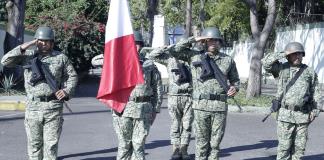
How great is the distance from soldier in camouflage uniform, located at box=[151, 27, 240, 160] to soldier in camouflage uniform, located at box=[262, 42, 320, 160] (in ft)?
2.10

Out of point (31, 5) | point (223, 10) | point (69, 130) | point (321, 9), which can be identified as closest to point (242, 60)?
point (223, 10)

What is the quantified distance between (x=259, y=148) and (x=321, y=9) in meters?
24.9

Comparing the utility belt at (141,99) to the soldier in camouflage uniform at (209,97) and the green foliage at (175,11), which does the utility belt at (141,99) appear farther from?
the green foliage at (175,11)

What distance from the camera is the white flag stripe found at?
23.9 ft

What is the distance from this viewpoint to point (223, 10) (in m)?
37.8

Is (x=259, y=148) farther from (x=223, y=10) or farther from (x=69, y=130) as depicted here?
(x=223, y=10)

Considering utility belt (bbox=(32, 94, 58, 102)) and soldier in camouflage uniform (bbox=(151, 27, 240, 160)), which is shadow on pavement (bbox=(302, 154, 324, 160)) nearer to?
soldier in camouflage uniform (bbox=(151, 27, 240, 160))

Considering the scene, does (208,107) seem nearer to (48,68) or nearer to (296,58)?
(296,58)

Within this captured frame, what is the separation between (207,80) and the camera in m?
7.72

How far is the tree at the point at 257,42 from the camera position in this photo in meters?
18.6

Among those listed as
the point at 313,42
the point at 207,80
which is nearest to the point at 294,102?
the point at 207,80

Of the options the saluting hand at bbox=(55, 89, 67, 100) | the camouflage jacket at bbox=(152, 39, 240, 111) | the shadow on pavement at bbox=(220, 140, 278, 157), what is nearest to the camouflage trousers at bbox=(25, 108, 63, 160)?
the saluting hand at bbox=(55, 89, 67, 100)

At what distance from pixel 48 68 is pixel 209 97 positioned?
6.86 ft

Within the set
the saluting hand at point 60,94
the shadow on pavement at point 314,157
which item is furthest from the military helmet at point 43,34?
the shadow on pavement at point 314,157
